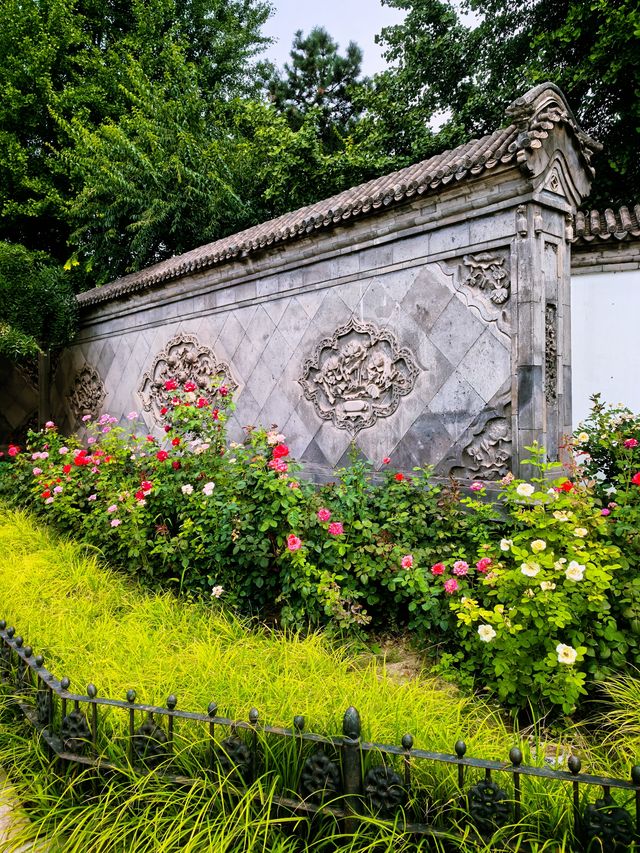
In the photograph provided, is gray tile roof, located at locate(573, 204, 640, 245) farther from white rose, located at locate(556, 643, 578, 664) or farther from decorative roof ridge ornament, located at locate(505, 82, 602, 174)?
white rose, located at locate(556, 643, 578, 664)

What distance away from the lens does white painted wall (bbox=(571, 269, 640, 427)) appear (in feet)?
22.9

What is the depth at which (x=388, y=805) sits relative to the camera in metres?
1.72

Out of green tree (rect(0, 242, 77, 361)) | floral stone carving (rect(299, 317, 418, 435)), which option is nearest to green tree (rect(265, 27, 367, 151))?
green tree (rect(0, 242, 77, 361))

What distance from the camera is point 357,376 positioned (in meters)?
5.54

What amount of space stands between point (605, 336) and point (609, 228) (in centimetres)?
133

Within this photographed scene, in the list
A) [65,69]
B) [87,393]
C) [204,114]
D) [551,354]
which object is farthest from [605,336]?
[65,69]

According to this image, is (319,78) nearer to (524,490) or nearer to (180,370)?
(180,370)

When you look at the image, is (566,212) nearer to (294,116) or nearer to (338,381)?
(338,381)

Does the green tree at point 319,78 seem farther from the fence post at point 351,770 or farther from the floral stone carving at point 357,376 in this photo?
the fence post at point 351,770

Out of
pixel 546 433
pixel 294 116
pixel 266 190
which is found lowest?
pixel 546 433

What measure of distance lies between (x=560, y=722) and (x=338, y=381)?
366 cm

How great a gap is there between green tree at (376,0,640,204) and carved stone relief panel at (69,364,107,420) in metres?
8.02

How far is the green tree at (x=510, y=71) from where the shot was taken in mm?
8922

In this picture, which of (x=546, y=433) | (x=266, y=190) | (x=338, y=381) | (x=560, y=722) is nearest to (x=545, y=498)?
(x=560, y=722)
